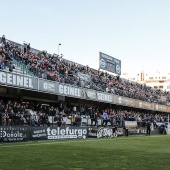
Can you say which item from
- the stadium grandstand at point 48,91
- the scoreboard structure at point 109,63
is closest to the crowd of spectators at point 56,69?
the stadium grandstand at point 48,91

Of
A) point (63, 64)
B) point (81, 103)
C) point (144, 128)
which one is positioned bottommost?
point (144, 128)

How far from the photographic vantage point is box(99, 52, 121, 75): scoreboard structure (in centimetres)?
4871

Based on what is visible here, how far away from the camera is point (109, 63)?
168ft

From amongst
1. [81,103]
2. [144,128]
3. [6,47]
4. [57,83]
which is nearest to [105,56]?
[81,103]

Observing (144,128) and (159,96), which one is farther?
(159,96)

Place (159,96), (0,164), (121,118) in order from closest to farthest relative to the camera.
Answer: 1. (0,164)
2. (121,118)
3. (159,96)

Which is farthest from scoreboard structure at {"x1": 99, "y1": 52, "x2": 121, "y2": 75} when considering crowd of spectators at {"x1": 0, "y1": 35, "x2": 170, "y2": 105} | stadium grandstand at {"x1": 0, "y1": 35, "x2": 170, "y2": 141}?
stadium grandstand at {"x1": 0, "y1": 35, "x2": 170, "y2": 141}

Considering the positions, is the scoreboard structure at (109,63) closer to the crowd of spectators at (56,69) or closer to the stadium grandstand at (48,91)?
the crowd of spectators at (56,69)

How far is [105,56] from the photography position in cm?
5003

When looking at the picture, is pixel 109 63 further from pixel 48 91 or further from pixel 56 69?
pixel 48 91

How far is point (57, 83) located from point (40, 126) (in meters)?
7.78

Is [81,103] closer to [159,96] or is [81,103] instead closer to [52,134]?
[52,134]

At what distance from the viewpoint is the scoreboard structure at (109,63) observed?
1918 inches

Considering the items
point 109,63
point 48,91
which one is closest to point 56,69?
point 48,91
